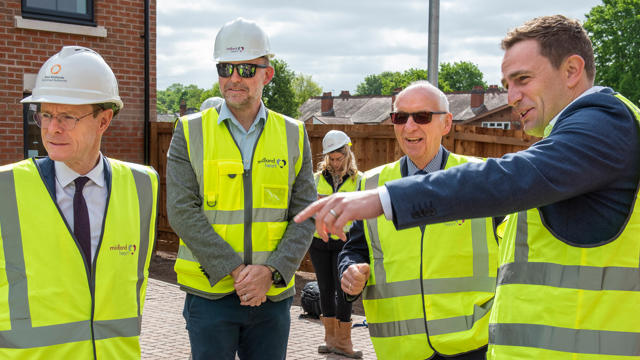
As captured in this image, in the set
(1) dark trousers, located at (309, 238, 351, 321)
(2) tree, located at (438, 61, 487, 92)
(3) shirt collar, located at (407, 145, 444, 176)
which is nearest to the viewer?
(3) shirt collar, located at (407, 145, 444, 176)

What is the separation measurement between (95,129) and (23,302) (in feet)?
2.61

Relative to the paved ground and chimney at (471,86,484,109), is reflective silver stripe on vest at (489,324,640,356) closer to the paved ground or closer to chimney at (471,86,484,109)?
the paved ground

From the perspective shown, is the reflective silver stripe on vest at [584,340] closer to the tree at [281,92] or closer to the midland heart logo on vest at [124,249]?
the midland heart logo on vest at [124,249]

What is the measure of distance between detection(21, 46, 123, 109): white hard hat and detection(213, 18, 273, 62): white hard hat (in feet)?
3.58

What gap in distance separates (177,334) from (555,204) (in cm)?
656

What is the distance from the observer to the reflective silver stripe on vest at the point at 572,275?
7.00 feet

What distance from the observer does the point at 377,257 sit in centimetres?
Result: 368

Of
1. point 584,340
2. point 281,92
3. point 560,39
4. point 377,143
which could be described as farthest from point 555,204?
point 281,92

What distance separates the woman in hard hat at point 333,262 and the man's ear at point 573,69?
5.19 metres

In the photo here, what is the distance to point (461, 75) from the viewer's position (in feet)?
379

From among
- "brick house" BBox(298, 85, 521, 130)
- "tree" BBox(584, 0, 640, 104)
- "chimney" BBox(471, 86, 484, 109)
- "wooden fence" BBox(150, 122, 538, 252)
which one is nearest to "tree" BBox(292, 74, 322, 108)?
"brick house" BBox(298, 85, 521, 130)

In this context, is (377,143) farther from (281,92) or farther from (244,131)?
(281,92)

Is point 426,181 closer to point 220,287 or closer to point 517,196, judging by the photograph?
→ point 517,196

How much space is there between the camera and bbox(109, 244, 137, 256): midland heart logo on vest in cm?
287
